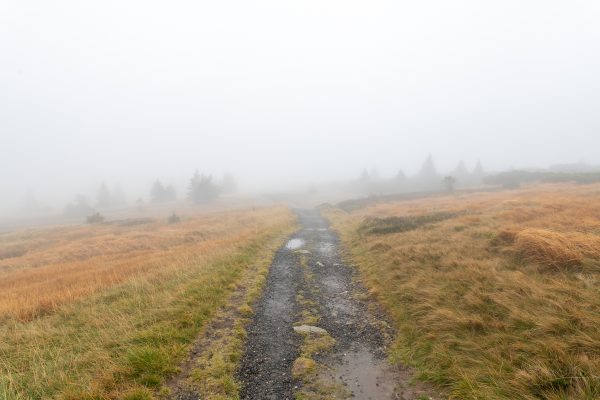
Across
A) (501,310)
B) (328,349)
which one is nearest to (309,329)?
(328,349)

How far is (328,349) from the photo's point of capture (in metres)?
8.31

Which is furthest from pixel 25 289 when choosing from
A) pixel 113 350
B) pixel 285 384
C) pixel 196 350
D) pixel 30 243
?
pixel 30 243

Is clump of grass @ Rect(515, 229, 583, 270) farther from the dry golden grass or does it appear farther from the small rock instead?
the dry golden grass

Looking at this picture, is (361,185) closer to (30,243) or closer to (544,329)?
(30,243)

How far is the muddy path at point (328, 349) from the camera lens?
6.68m

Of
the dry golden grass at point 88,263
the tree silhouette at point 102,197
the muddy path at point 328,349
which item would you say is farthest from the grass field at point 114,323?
the tree silhouette at point 102,197

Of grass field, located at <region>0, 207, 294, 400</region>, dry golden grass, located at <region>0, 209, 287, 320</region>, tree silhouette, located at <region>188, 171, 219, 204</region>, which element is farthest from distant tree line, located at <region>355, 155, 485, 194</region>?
grass field, located at <region>0, 207, 294, 400</region>

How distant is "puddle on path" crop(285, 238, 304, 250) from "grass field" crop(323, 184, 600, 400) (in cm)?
752

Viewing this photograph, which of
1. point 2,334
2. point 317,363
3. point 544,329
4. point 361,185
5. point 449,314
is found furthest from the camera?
point 361,185

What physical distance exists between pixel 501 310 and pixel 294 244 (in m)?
16.3

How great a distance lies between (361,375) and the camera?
23.4 feet

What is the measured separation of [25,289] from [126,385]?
14.5 metres

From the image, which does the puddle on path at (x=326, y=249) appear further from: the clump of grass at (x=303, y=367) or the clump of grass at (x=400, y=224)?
the clump of grass at (x=303, y=367)

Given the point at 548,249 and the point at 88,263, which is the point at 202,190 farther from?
the point at 548,249
